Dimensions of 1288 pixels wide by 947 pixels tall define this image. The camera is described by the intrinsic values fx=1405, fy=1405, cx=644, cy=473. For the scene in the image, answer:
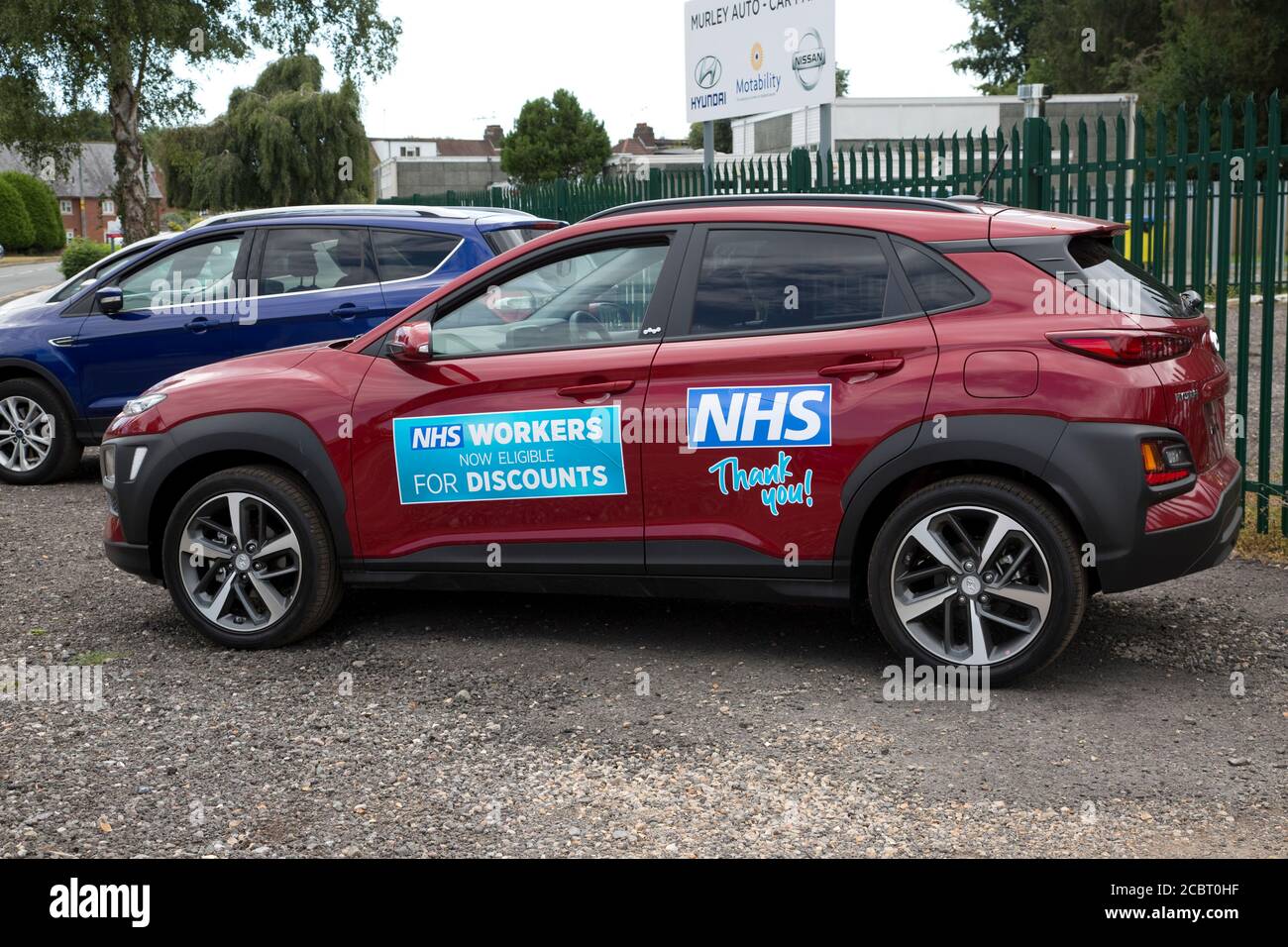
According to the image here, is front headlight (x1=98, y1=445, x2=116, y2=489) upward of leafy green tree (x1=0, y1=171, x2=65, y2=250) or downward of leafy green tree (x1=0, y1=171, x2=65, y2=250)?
downward

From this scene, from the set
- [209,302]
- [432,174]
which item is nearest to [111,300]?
[209,302]

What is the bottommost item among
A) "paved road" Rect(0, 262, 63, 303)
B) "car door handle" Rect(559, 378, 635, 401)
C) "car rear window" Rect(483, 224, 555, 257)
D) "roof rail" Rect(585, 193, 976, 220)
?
"paved road" Rect(0, 262, 63, 303)

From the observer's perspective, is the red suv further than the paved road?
No

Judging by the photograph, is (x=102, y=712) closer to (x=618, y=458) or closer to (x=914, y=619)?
(x=618, y=458)

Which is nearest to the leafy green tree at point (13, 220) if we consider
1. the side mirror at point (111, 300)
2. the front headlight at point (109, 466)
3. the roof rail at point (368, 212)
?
the side mirror at point (111, 300)

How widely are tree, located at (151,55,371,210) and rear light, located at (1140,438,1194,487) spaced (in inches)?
1863

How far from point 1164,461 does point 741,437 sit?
4.87 feet

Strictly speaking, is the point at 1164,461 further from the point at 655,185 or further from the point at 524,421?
the point at 655,185

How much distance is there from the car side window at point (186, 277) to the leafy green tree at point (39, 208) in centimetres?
8162

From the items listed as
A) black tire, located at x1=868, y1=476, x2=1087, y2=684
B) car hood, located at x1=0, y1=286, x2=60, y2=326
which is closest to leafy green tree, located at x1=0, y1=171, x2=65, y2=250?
car hood, located at x1=0, y1=286, x2=60, y2=326

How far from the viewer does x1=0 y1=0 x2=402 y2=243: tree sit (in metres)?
24.0

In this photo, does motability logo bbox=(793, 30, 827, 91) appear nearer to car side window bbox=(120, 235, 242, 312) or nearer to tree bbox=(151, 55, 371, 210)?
car side window bbox=(120, 235, 242, 312)

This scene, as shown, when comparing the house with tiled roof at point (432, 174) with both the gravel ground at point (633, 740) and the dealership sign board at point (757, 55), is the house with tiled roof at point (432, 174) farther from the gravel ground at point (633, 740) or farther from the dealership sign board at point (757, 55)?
the gravel ground at point (633, 740)

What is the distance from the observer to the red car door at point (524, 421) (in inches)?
212
